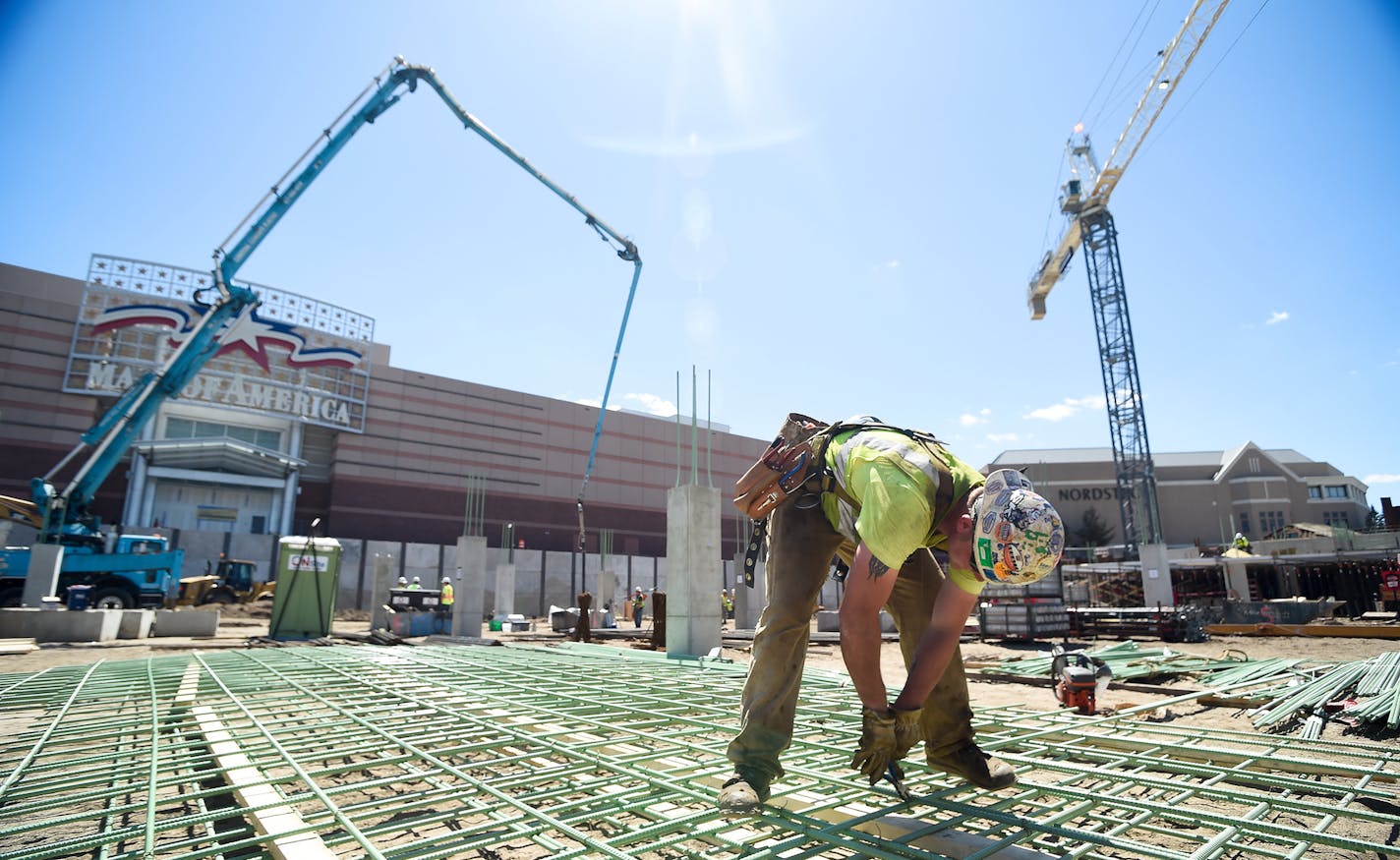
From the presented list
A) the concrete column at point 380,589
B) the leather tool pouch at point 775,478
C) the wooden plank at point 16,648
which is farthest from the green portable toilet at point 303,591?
the leather tool pouch at point 775,478

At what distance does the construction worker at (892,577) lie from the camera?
2.00m

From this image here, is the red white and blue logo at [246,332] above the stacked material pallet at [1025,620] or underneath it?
above

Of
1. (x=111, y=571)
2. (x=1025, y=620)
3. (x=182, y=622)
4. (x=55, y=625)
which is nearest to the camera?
(x=55, y=625)

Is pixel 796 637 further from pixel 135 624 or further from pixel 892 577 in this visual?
pixel 135 624

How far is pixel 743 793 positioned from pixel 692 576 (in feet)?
23.0

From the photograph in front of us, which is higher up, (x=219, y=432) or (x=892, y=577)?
(x=219, y=432)

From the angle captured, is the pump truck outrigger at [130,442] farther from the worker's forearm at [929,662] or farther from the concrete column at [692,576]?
the worker's forearm at [929,662]

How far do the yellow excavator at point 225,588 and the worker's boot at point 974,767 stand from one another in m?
23.7

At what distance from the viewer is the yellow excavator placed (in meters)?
21.2

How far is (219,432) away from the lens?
29016 mm

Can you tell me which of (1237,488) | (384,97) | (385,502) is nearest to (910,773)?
(384,97)

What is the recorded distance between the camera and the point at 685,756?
2949mm

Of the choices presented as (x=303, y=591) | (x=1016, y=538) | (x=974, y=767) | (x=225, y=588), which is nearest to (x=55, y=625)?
(x=303, y=591)

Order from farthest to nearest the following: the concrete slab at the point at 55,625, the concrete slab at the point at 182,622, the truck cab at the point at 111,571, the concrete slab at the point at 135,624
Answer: the truck cab at the point at 111,571
the concrete slab at the point at 182,622
the concrete slab at the point at 135,624
the concrete slab at the point at 55,625
